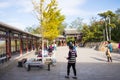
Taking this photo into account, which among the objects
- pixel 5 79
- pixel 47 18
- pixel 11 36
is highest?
pixel 47 18

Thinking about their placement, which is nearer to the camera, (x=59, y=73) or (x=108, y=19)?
(x=59, y=73)

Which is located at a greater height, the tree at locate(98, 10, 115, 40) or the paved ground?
the tree at locate(98, 10, 115, 40)

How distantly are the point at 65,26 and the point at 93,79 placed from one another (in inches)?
3458

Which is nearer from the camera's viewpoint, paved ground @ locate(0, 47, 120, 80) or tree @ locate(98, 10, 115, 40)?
paved ground @ locate(0, 47, 120, 80)

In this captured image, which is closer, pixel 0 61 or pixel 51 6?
pixel 0 61

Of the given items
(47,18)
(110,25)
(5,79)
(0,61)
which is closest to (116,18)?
(110,25)

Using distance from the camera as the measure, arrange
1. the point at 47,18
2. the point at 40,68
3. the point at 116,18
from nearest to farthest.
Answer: the point at 40,68 < the point at 47,18 < the point at 116,18

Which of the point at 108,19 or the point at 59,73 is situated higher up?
the point at 108,19

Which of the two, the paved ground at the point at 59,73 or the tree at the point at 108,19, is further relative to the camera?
the tree at the point at 108,19

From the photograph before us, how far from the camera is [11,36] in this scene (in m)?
19.0

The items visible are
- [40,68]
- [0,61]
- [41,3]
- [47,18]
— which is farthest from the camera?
[47,18]

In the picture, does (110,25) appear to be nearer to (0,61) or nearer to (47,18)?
(47,18)

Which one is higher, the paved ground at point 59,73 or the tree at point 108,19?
the tree at point 108,19

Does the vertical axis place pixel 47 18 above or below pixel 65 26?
below
